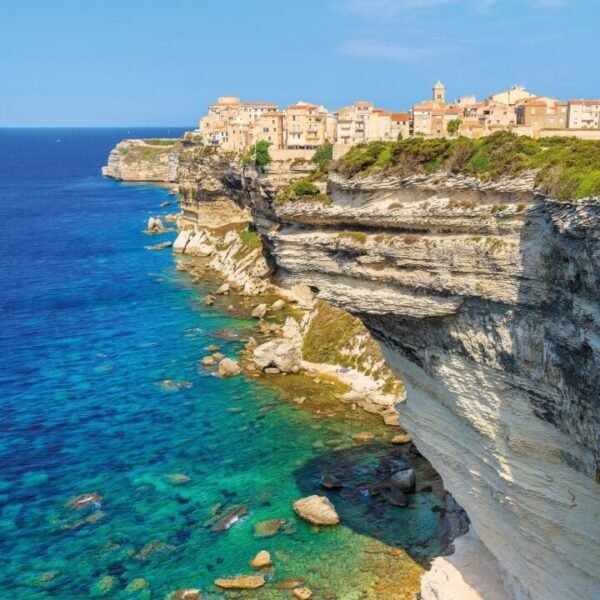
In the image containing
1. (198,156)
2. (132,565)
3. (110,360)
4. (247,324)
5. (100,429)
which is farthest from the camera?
(198,156)

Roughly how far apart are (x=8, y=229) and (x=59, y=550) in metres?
101

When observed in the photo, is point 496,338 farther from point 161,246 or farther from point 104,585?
point 161,246

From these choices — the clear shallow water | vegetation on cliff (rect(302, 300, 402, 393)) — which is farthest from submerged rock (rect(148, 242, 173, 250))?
vegetation on cliff (rect(302, 300, 402, 393))

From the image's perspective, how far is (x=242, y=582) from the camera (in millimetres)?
28422

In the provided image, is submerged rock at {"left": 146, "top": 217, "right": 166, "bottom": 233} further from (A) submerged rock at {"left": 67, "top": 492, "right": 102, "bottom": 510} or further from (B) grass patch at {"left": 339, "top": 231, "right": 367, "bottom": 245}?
(B) grass patch at {"left": 339, "top": 231, "right": 367, "bottom": 245}

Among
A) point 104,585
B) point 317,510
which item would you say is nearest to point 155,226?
point 317,510

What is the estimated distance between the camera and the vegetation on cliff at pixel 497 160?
19.8 m

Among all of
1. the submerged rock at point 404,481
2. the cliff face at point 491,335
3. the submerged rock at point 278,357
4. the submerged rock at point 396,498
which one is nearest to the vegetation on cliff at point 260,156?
the submerged rock at point 278,357

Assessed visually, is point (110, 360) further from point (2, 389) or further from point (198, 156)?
point (198, 156)

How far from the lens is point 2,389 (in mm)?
50594

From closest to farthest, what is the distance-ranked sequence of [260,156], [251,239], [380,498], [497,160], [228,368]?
1. [497,160]
2. [380,498]
3. [228,368]
4. [260,156]
5. [251,239]

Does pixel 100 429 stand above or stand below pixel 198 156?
below

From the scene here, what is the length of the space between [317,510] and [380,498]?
3.86 meters

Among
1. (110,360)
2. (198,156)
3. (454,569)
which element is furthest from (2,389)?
(198,156)
